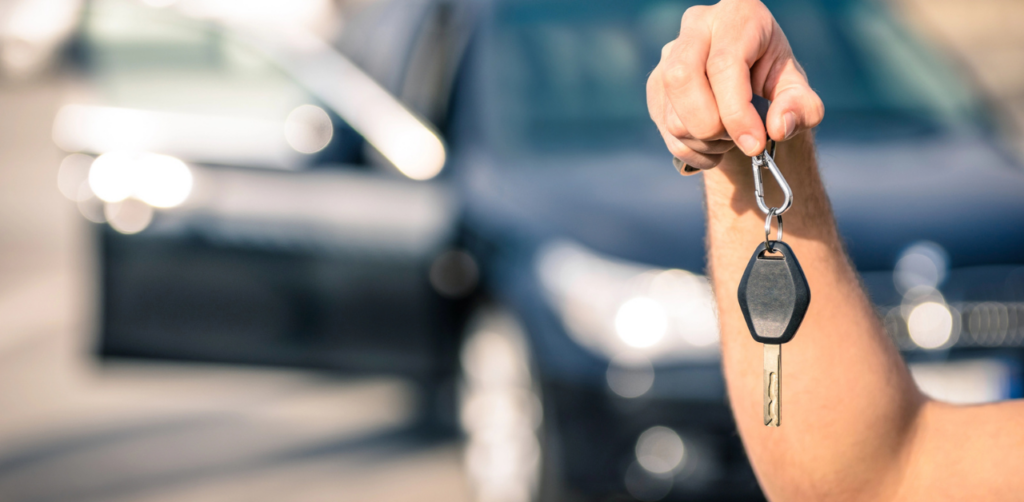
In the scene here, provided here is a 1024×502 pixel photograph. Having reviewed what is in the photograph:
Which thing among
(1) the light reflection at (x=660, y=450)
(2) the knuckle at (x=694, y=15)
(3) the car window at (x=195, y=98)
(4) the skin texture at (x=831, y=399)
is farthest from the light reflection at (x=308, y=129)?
(2) the knuckle at (x=694, y=15)

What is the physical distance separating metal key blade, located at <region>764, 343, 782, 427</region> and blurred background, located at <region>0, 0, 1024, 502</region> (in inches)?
66.5

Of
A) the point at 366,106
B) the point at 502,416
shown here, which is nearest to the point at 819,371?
the point at 502,416

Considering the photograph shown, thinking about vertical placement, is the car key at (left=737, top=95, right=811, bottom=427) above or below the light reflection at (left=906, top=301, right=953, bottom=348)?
below

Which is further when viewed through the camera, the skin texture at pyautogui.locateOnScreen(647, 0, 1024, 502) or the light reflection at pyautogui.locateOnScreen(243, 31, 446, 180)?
the light reflection at pyautogui.locateOnScreen(243, 31, 446, 180)

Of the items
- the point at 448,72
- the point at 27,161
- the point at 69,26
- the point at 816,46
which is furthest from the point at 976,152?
the point at 27,161

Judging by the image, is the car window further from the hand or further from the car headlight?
the hand

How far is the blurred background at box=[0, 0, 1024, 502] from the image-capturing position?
9.23ft

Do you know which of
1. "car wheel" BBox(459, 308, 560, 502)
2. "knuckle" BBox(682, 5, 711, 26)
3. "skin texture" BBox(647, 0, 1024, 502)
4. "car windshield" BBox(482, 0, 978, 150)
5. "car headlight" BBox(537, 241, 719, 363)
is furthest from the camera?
"car windshield" BBox(482, 0, 978, 150)

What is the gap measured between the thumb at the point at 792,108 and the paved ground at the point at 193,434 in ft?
9.65

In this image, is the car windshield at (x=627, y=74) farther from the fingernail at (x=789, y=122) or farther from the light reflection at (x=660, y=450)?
the fingernail at (x=789, y=122)

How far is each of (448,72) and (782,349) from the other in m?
2.98

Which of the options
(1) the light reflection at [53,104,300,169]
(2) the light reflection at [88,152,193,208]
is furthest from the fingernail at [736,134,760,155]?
(2) the light reflection at [88,152,193,208]

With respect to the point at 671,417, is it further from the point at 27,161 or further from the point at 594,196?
the point at 27,161

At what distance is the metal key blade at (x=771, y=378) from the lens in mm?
1046
